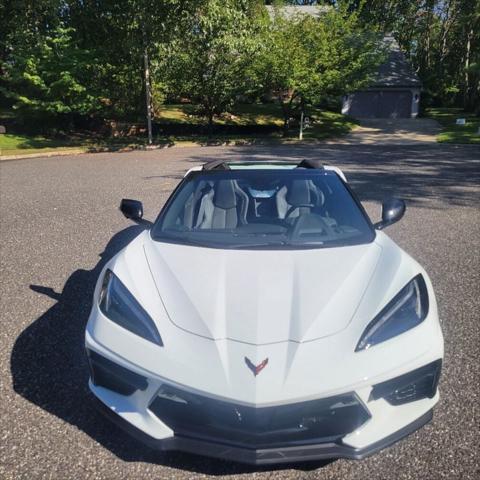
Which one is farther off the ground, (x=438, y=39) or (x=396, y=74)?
(x=438, y=39)

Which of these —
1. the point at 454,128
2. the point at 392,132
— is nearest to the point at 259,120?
the point at 392,132

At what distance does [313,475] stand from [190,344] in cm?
90

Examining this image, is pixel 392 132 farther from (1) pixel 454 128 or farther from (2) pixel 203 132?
(2) pixel 203 132

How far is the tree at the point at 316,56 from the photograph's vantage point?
21312mm

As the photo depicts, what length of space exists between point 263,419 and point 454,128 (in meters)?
28.8

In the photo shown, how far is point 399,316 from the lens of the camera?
231 centimetres

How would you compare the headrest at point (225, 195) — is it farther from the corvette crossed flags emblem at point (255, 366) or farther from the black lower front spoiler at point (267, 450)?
the black lower front spoiler at point (267, 450)

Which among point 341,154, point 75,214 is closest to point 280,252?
point 75,214

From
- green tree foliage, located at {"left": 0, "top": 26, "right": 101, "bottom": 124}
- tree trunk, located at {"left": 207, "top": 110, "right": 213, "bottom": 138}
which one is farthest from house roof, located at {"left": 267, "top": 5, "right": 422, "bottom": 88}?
green tree foliage, located at {"left": 0, "top": 26, "right": 101, "bottom": 124}

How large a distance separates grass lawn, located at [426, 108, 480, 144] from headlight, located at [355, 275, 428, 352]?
20775mm

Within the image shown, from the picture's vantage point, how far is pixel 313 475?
7.27ft

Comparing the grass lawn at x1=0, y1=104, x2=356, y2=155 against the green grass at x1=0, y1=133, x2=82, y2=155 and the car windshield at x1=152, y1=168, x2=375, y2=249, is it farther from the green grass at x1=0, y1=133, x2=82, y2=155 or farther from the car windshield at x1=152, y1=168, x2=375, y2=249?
the car windshield at x1=152, y1=168, x2=375, y2=249

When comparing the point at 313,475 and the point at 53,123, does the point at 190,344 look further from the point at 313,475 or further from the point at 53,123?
the point at 53,123

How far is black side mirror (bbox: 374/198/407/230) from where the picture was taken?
3.46 metres
